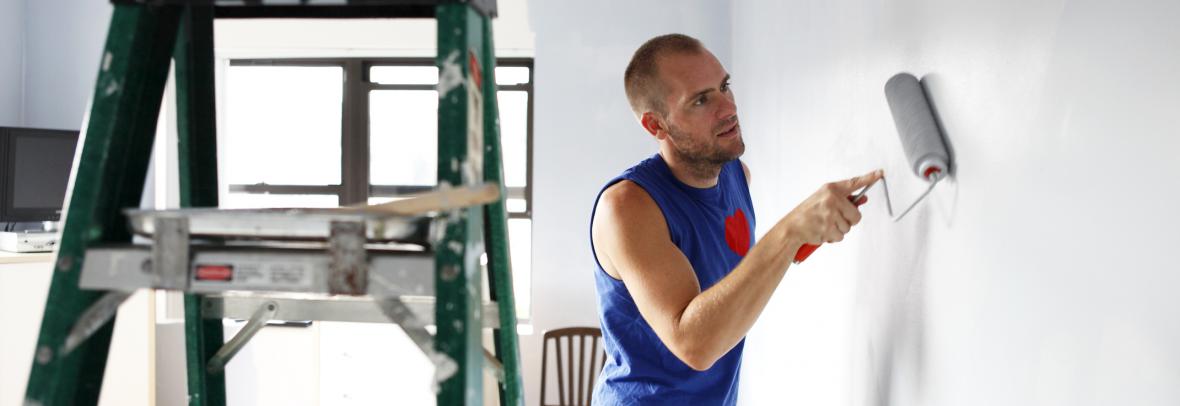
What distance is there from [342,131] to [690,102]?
313 centimetres

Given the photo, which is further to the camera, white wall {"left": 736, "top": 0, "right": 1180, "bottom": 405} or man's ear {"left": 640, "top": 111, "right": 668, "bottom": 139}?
man's ear {"left": 640, "top": 111, "right": 668, "bottom": 139}

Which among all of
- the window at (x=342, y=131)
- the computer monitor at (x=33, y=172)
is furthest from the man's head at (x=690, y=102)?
the computer monitor at (x=33, y=172)

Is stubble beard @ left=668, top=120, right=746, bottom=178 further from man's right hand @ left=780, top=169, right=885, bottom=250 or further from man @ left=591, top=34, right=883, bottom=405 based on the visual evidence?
man's right hand @ left=780, top=169, right=885, bottom=250

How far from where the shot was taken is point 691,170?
1.62 metres

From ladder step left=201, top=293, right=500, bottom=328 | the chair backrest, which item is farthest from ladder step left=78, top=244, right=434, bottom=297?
the chair backrest

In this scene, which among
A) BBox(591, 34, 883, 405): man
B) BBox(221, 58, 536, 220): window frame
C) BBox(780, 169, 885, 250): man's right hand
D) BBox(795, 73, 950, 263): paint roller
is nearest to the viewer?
BBox(795, 73, 950, 263): paint roller

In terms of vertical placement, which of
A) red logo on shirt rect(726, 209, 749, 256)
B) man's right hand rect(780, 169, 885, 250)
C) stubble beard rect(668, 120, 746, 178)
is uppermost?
stubble beard rect(668, 120, 746, 178)

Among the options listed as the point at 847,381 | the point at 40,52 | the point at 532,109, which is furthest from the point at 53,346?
the point at 40,52

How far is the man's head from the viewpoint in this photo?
1555 millimetres

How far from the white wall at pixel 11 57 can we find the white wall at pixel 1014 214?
401 cm

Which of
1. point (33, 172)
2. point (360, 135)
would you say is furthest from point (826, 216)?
point (33, 172)

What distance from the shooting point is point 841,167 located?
164 centimetres

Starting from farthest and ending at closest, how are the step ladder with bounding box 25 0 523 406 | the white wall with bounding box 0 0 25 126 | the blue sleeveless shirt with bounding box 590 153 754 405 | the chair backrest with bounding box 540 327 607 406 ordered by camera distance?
the white wall with bounding box 0 0 25 126 < the chair backrest with bounding box 540 327 607 406 < the blue sleeveless shirt with bounding box 590 153 754 405 < the step ladder with bounding box 25 0 523 406

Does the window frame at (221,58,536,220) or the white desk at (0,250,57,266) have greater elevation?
the window frame at (221,58,536,220)
